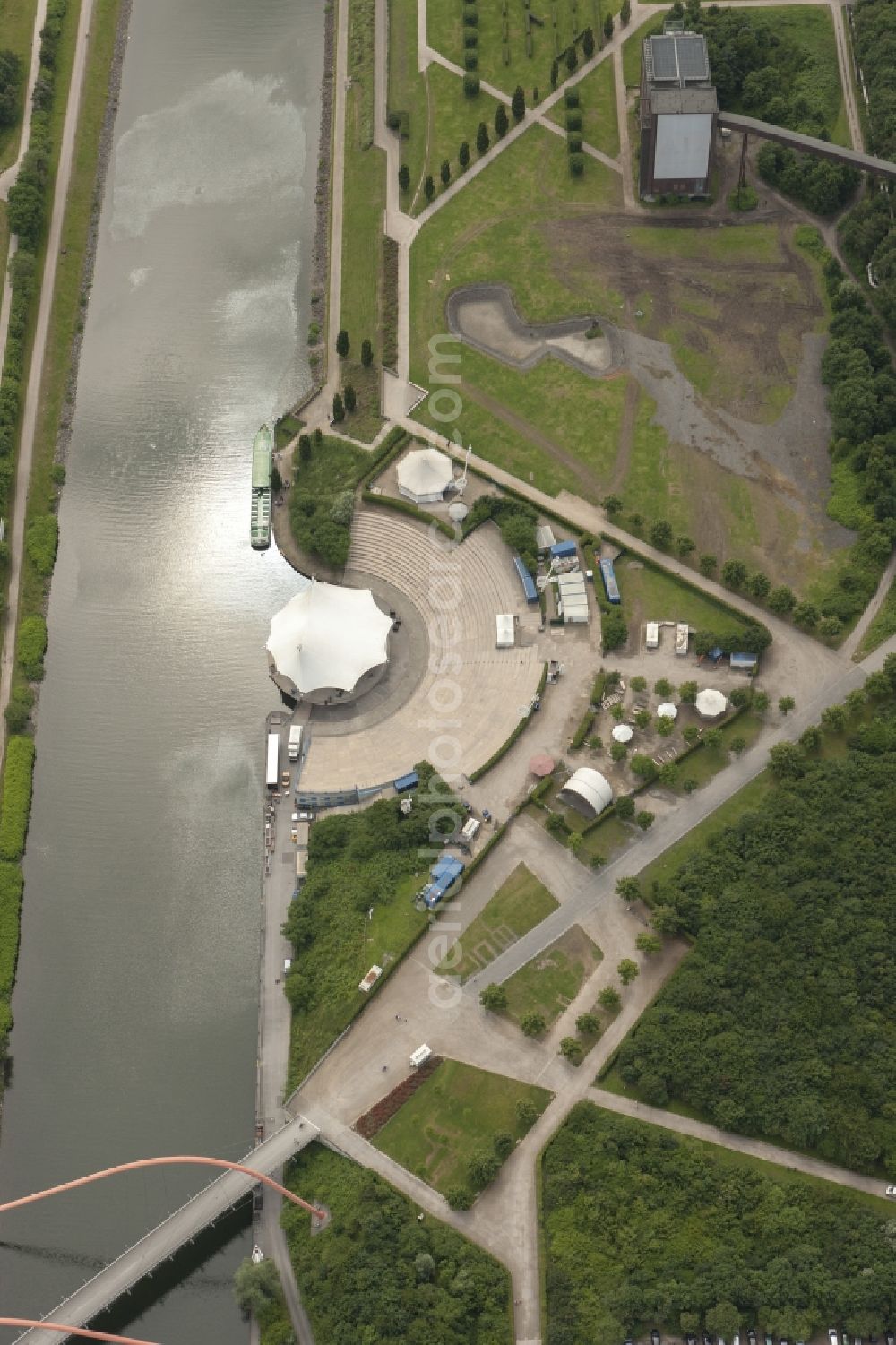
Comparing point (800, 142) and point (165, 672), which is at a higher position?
point (800, 142)

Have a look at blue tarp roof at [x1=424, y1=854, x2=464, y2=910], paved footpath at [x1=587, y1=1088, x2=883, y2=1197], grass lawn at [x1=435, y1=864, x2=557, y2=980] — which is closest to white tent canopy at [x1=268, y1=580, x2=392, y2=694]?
blue tarp roof at [x1=424, y1=854, x2=464, y2=910]

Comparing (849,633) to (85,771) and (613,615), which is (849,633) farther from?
(85,771)

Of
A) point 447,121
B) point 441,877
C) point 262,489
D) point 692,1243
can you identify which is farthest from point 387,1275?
point 447,121

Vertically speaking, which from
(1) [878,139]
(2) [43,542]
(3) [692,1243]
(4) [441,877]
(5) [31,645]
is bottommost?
(3) [692,1243]

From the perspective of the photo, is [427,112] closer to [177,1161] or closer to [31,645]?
[31,645]

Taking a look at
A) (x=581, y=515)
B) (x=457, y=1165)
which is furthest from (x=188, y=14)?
(x=457, y=1165)

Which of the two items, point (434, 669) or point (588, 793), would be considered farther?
point (434, 669)

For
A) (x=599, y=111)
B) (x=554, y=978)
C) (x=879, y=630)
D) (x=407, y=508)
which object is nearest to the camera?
(x=554, y=978)
